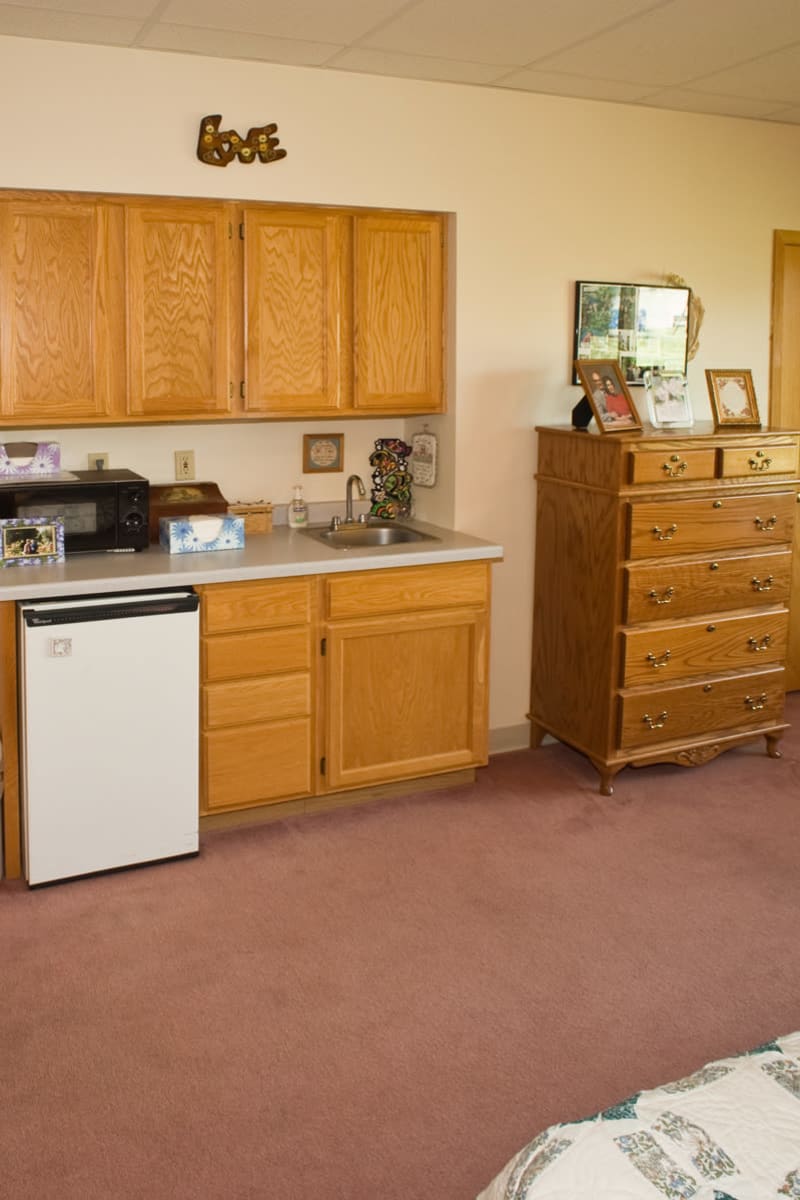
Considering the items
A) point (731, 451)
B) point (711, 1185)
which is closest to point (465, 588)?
point (731, 451)

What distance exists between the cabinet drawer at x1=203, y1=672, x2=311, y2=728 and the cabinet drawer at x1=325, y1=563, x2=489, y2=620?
10.4 inches

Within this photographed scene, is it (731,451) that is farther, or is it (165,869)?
(731,451)

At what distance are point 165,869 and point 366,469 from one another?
1.75 metres

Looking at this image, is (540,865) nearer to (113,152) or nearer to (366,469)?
(366,469)

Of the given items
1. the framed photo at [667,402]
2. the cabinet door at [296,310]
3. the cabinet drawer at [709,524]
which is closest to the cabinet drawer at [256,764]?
the cabinet door at [296,310]

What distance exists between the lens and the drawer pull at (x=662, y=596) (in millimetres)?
4172

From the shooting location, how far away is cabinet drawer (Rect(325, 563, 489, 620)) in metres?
3.88

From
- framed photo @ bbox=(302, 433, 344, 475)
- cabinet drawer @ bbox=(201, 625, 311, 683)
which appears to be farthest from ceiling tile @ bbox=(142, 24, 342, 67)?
cabinet drawer @ bbox=(201, 625, 311, 683)

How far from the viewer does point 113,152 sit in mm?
3633

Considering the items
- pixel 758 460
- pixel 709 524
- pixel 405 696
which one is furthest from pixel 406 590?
pixel 758 460

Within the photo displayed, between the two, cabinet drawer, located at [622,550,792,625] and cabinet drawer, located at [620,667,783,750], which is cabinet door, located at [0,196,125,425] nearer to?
cabinet drawer, located at [622,550,792,625]

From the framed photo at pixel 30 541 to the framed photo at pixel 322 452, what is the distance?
1088 mm

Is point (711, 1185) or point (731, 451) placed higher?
point (731, 451)

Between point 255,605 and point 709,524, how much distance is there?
1671 millimetres
